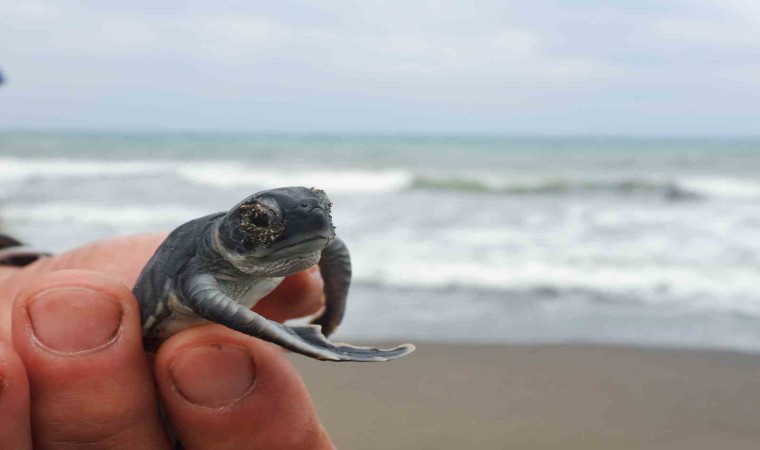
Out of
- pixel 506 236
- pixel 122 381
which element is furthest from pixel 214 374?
pixel 506 236

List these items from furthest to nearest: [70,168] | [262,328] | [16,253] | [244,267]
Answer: [70,168] < [16,253] < [244,267] < [262,328]

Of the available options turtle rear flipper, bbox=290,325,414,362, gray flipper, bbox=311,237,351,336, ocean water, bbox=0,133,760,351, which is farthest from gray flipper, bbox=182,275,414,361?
ocean water, bbox=0,133,760,351

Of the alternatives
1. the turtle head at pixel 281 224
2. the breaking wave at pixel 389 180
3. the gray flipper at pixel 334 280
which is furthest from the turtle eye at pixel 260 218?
the breaking wave at pixel 389 180

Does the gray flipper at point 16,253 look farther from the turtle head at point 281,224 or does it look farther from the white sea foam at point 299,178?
the white sea foam at point 299,178

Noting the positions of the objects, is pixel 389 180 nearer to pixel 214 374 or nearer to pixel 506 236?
pixel 506 236

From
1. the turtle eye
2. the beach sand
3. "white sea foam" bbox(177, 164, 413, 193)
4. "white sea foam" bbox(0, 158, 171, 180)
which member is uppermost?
the turtle eye

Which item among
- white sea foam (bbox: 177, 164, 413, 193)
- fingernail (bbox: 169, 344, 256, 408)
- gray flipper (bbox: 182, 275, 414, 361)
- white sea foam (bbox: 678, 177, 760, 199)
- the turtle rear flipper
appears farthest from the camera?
white sea foam (bbox: 177, 164, 413, 193)

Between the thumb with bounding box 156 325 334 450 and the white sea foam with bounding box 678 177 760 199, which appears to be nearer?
the thumb with bounding box 156 325 334 450

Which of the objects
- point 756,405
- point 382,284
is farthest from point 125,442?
point 382,284

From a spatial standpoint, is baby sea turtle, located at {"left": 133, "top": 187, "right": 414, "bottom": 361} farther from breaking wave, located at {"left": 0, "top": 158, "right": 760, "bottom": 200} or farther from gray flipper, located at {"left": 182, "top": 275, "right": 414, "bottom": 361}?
breaking wave, located at {"left": 0, "top": 158, "right": 760, "bottom": 200}
